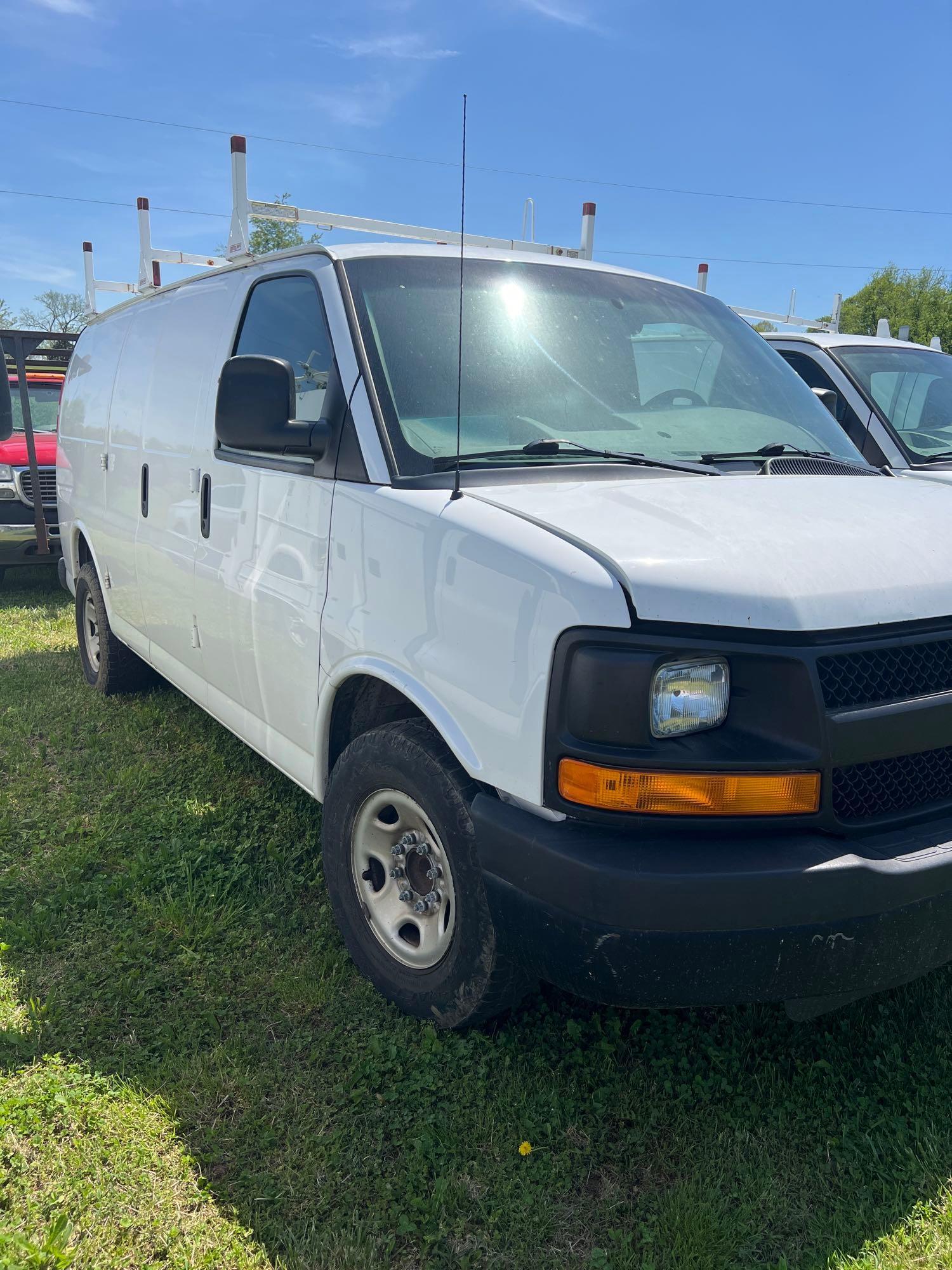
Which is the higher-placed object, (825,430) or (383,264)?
(383,264)

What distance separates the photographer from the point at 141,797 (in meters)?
4.34

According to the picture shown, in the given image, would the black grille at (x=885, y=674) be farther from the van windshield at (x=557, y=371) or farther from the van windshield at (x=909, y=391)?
the van windshield at (x=909, y=391)

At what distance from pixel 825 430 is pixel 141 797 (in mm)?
3093

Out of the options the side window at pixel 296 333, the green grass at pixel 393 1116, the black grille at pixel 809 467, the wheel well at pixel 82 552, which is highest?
the side window at pixel 296 333

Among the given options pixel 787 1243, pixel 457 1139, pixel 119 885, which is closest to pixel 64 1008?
pixel 119 885

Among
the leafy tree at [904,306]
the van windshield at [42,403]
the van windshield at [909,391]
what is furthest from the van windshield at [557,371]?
the leafy tree at [904,306]

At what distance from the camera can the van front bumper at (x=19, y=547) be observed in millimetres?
8367

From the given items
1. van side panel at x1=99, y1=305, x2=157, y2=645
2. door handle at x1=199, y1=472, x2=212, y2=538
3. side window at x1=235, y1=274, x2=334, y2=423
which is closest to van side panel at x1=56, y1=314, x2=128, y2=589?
van side panel at x1=99, y1=305, x2=157, y2=645

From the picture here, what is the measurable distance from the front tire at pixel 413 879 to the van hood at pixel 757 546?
2.24ft

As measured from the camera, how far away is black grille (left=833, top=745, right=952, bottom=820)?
2170 mm

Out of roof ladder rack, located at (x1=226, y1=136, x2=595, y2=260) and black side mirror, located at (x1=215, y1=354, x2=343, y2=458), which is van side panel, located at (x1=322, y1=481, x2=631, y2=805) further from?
roof ladder rack, located at (x1=226, y1=136, x2=595, y2=260)

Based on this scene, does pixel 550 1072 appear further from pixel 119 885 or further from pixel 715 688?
pixel 119 885

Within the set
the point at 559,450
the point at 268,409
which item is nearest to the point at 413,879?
the point at 559,450

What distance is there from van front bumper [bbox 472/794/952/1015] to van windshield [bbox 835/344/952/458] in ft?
12.9
